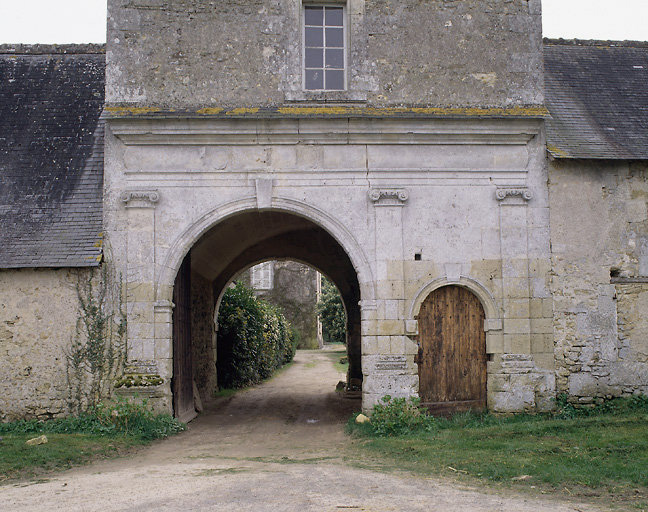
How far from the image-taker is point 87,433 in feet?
26.4

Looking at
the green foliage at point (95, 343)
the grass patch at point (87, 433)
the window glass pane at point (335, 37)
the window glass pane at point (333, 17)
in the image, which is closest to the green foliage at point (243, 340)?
the grass patch at point (87, 433)

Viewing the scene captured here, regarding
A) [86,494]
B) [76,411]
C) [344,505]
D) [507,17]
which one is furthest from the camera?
[507,17]

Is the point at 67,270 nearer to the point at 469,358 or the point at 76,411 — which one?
the point at 76,411

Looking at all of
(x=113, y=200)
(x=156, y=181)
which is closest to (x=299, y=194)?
(x=156, y=181)

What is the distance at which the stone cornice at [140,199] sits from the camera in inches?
344

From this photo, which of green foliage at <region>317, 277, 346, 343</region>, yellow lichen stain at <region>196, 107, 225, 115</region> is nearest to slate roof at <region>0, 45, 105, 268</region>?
yellow lichen stain at <region>196, 107, 225, 115</region>

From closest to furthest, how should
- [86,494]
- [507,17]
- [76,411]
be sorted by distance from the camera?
[86,494] → [76,411] → [507,17]

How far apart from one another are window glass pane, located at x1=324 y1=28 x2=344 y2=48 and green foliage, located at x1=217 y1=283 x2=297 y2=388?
7065 millimetres

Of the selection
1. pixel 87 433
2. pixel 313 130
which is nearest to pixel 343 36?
pixel 313 130

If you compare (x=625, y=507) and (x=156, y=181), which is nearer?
(x=625, y=507)

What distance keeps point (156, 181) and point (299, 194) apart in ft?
6.11

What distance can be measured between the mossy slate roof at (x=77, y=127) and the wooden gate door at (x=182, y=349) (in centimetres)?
146

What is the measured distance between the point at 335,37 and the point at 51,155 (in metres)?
4.24

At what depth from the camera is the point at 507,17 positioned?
9.12 metres
